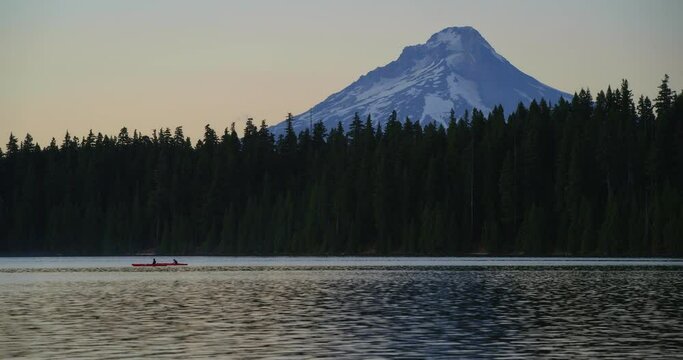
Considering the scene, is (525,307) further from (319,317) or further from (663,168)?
(663,168)

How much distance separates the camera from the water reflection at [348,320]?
4106 centimetres

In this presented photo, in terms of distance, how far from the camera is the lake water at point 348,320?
40.9 metres

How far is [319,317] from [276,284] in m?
35.6

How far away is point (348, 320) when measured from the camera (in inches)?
2088

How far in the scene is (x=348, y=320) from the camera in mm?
53031

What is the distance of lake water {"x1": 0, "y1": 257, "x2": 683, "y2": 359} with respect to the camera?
134 feet

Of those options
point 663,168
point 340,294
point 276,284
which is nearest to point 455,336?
point 340,294

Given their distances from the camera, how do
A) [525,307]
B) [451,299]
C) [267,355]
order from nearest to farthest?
1. [267,355]
2. [525,307]
3. [451,299]

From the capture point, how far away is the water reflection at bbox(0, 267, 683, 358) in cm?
4106

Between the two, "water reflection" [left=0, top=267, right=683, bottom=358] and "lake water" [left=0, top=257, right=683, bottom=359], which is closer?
"lake water" [left=0, top=257, right=683, bottom=359]

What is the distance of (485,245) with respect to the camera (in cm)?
19825

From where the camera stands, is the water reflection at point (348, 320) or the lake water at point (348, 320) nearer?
the lake water at point (348, 320)

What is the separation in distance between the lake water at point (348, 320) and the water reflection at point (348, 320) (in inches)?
2.7

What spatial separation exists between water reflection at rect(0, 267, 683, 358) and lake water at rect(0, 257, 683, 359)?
7cm
